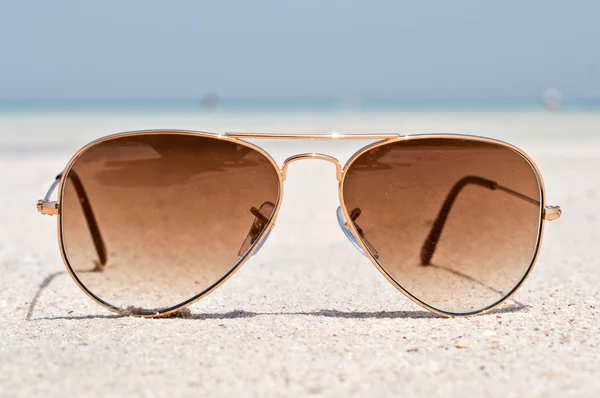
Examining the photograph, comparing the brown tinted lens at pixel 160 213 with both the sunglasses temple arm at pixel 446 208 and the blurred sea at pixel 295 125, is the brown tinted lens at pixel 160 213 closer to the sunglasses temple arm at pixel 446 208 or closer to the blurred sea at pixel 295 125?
the sunglasses temple arm at pixel 446 208

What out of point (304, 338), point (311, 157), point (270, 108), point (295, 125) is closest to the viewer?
point (304, 338)

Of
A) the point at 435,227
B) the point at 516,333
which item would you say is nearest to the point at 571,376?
the point at 516,333

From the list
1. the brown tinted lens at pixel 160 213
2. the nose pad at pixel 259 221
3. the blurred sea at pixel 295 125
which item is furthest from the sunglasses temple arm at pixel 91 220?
the blurred sea at pixel 295 125

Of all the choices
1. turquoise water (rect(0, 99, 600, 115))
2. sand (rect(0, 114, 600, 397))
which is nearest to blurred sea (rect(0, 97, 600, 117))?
turquoise water (rect(0, 99, 600, 115))

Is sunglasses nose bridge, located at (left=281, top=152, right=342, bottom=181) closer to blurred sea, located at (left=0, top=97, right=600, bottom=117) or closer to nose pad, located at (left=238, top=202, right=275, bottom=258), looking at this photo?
nose pad, located at (left=238, top=202, right=275, bottom=258)

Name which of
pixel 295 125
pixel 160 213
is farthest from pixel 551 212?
pixel 295 125

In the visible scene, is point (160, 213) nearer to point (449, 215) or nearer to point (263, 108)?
point (449, 215)

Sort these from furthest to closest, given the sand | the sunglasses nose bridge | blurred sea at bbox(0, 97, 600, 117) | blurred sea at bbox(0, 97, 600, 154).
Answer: blurred sea at bbox(0, 97, 600, 117), blurred sea at bbox(0, 97, 600, 154), the sunglasses nose bridge, the sand

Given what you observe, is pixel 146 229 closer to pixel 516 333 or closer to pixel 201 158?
pixel 201 158
